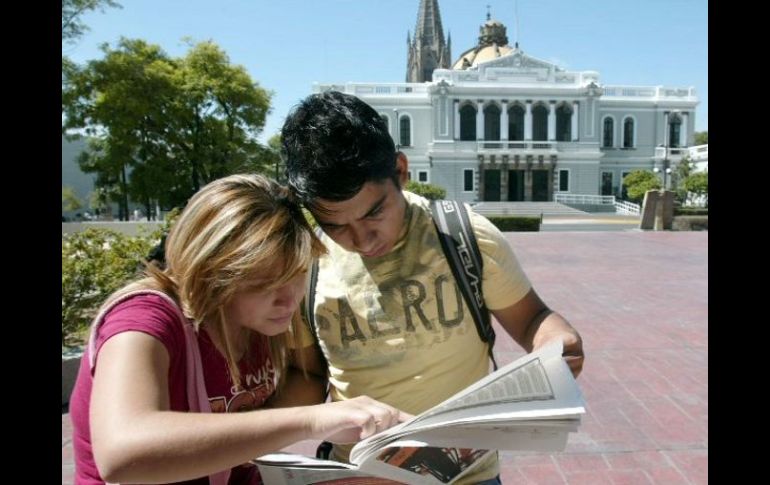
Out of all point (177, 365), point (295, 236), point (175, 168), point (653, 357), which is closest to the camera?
point (177, 365)

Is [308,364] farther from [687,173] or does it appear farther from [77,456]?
[687,173]

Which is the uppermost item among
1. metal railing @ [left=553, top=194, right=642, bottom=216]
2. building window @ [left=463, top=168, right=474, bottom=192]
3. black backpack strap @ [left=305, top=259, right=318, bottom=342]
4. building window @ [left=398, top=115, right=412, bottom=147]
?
building window @ [left=398, top=115, right=412, bottom=147]

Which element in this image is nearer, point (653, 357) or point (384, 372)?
point (384, 372)

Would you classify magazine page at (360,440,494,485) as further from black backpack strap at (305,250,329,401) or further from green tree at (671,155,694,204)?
green tree at (671,155,694,204)

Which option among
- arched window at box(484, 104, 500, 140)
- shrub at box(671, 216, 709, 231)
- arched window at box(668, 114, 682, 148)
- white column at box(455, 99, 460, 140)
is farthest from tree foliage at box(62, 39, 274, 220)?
arched window at box(668, 114, 682, 148)

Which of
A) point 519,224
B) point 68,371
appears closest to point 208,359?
point 68,371

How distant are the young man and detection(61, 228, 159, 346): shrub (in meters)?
3.24

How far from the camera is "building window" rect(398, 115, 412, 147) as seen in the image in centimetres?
4094

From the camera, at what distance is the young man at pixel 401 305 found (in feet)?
4.24

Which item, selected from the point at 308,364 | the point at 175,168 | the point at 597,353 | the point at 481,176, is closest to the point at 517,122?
the point at 481,176

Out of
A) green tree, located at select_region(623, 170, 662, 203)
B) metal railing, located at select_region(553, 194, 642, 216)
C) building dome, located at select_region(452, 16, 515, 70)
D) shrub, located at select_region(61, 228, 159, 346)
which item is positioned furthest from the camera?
building dome, located at select_region(452, 16, 515, 70)
